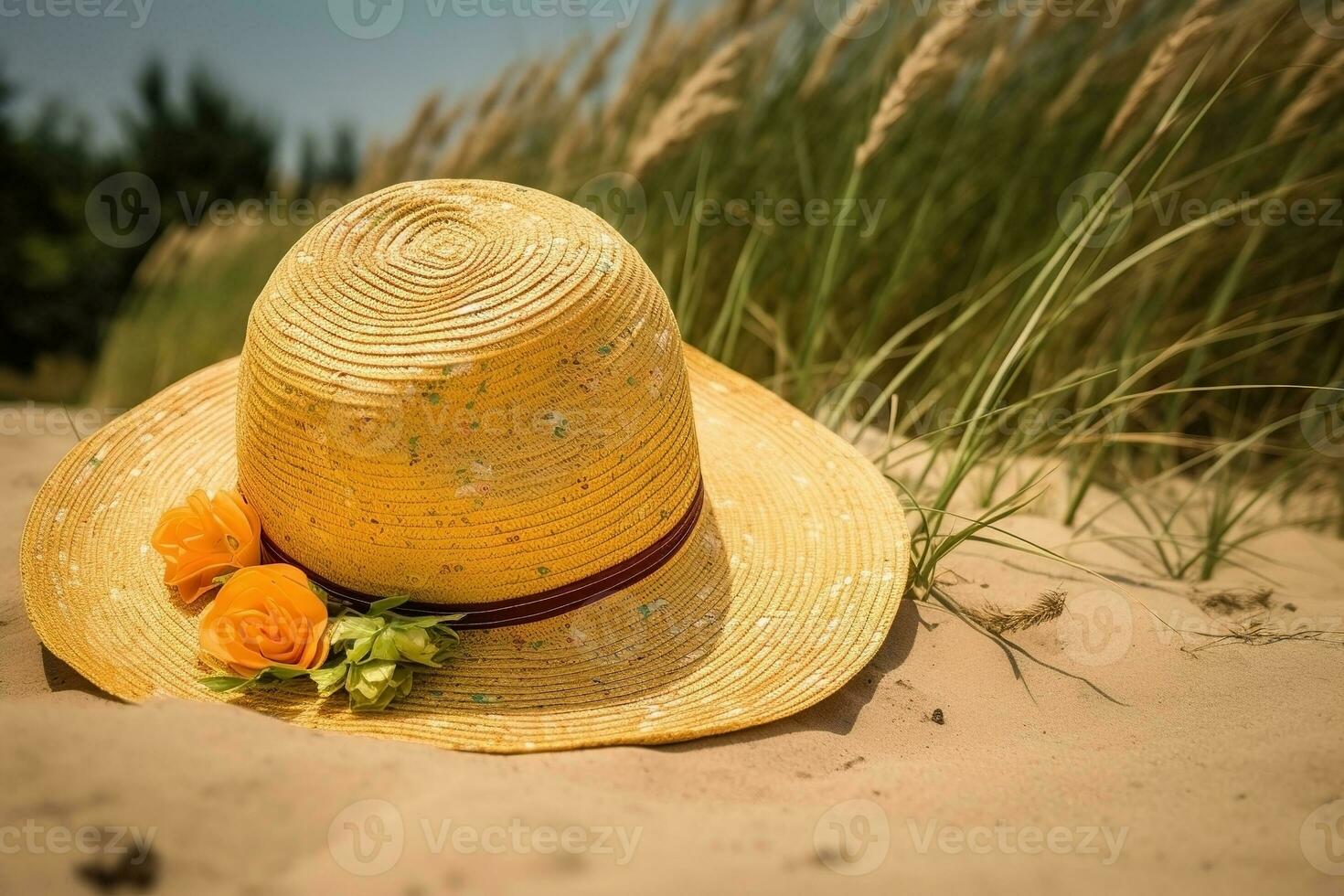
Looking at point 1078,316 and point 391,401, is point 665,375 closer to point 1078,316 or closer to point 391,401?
point 391,401

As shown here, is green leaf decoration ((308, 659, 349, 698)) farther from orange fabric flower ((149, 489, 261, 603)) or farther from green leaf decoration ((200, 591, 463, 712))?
orange fabric flower ((149, 489, 261, 603))

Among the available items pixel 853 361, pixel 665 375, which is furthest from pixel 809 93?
pixel 665 375

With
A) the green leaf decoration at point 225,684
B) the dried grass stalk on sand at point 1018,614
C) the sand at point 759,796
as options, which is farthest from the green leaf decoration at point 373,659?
the dried grass stalk on sand at point 1018,614

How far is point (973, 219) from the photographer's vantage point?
3496mm

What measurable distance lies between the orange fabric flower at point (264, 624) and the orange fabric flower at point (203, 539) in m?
0.10

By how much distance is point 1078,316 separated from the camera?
→ 307 cm

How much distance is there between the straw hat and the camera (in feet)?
4.77

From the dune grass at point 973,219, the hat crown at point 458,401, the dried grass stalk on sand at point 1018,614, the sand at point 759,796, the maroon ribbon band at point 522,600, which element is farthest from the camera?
the dune grass at point 973,219

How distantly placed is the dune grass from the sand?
3.47 ft

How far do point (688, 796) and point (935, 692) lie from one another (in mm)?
638

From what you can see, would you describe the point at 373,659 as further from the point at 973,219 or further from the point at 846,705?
the point at 973,219

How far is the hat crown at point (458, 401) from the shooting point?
4.74ft

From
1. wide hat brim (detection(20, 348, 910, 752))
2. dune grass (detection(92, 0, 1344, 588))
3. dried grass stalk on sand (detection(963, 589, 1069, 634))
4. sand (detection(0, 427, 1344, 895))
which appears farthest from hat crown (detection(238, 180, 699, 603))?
Answer: dune grass (detection(92, 0, 1344, 588))

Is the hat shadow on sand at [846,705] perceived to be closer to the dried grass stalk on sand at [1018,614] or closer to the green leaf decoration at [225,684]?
the dried grass stalk on sand at [1018,614]
